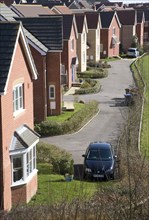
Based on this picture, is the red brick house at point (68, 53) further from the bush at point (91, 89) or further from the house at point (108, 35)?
the house at point (108, 35)

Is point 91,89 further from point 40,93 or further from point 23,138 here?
point 23,138

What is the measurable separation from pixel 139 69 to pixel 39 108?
85.3ft

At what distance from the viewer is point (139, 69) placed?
5469 cm

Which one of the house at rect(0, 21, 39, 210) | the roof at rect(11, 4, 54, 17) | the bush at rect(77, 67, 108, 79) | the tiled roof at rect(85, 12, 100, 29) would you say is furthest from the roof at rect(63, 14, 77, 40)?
the house at rect(0, 21, 39, 210)

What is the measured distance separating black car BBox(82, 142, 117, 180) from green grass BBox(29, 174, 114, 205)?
2.73ft

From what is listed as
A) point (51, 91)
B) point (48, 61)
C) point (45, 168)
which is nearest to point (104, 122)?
→ point (51, 91)

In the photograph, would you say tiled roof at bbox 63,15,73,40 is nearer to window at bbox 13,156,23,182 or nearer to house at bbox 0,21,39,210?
house at bbox 0,21,39,210

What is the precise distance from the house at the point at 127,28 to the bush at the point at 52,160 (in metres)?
50.7

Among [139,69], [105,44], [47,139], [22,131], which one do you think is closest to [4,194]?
[22,131]

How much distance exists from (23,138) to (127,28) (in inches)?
2289

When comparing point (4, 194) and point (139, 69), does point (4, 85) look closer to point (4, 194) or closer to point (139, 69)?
point (4, 194)

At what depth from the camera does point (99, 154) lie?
72.6 feet

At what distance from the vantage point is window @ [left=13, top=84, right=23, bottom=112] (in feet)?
59.3

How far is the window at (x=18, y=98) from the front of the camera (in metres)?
Result: 18.1
